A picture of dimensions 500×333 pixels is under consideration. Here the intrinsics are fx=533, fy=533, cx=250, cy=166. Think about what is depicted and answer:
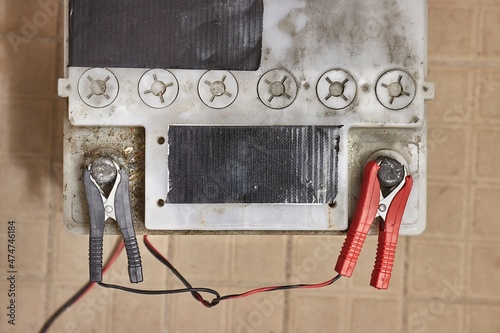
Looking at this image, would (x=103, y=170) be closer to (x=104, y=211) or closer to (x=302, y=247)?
(x=104, y=211)

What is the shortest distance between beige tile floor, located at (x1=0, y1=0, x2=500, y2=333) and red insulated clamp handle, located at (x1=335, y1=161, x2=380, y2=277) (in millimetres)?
284

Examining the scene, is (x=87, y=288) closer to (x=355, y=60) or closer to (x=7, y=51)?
(x=7, y=51)

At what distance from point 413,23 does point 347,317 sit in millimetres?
589

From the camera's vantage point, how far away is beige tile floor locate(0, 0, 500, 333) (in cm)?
107

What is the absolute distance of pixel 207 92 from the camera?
814 mm

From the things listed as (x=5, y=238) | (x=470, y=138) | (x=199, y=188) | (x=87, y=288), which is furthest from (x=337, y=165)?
(x=5, y=238)

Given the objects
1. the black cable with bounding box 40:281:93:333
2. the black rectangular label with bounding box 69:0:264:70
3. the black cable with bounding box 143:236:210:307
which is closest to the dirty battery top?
the black rectangular label with bounding box 69:0:264:70

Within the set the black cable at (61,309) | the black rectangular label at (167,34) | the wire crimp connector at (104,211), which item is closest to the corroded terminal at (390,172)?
the black rectangular label at (167,34)

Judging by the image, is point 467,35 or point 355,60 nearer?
point 355,60

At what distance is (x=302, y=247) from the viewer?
1.08 metres

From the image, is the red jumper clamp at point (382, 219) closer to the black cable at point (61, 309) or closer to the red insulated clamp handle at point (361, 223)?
the red insulated clamp handle at point (361, 223)

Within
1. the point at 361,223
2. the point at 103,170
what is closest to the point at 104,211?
the point at 103,170

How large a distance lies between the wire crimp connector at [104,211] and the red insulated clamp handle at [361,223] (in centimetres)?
31

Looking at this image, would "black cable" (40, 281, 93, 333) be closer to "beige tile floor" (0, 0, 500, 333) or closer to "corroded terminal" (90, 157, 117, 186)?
"beige tile floor" (0, 0, 500, 333)
